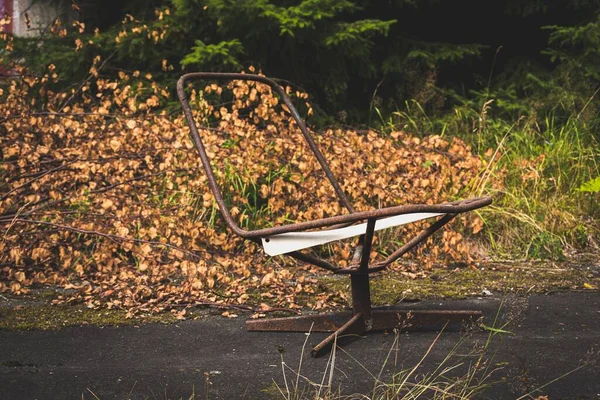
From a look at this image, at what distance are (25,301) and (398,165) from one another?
2371 mm

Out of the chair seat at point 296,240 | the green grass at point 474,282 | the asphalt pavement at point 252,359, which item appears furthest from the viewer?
the green grass at point 474,282

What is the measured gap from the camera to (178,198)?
16.3ft

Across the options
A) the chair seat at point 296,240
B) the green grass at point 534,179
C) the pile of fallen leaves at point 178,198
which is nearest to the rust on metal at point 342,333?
the chair seat at point 296,240

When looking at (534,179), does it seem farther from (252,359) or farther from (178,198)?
(252,359)

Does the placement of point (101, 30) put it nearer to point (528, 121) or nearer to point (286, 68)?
point (286, 68)

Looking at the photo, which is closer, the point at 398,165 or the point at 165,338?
the point at 165,338

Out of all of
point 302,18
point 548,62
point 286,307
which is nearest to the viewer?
point 286,307

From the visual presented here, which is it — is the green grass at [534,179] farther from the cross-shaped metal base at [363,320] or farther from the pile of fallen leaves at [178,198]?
the cross-shaped metal base at [363,320]

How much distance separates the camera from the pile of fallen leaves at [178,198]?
3953 mm

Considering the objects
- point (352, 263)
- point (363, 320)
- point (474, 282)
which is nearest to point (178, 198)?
point (474, 282)

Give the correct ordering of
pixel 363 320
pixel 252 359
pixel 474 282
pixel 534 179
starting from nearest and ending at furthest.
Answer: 1. pixel 252 359
2. pixel 363 320
3. pixel 474 282
4. pixel 534 179

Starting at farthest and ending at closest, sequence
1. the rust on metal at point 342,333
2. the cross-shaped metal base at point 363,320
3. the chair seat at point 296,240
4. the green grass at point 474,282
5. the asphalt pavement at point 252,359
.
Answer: the green grass at point 474,282 → the cross-shaped metal base at point 363,320 → the rust on metal at point 342,333 → the chair seat at point 296,240 → the asphalt pavement at point 252,359

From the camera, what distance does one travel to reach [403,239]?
488 centimetres

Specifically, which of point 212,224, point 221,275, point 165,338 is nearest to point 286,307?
point 221,275
